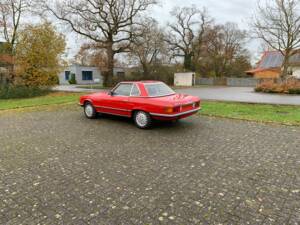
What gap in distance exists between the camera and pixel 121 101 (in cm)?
720

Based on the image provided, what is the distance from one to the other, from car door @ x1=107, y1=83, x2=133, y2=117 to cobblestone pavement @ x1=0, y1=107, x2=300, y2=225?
926mm

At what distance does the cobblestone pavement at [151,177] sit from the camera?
2676 millimetres

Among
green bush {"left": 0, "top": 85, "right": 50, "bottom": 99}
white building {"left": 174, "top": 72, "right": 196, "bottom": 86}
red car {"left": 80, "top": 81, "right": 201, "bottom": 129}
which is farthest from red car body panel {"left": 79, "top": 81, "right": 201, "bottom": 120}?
white building {"left": 174, "top": 72, "right": 196, "bottom": 86}

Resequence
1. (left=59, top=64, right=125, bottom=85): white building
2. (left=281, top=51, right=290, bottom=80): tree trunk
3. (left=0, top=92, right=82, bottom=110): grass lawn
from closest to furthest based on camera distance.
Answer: (left=0, top=92, right=82, bottom=110): grass lawn < (left=281, top=51, right=290, bottom=80): tree trunk < (left=59, top=64, right=125, bottom=85): white building

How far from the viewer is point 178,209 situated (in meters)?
2.76

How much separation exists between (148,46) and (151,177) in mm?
24899

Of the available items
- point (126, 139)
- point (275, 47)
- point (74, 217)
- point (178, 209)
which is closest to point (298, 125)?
point (126, 139)

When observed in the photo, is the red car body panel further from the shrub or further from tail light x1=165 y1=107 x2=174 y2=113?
the shrub

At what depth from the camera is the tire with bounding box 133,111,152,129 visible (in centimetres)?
662

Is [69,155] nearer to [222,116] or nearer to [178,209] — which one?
[178,209]

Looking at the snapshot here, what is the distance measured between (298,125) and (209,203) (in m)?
5.80

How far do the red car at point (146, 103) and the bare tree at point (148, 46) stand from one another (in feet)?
59.8

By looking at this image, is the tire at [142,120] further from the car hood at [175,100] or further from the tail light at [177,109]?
the tail light at [177,109]

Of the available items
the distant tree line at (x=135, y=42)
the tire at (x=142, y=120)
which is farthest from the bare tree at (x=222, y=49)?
the tire at (x=142, y=120)
